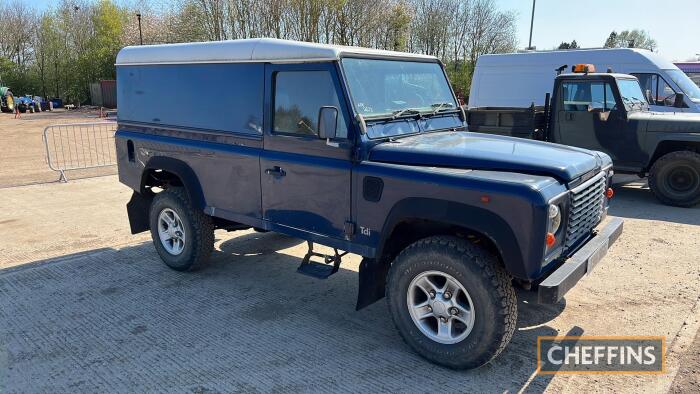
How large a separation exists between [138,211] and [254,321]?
2.43 meters

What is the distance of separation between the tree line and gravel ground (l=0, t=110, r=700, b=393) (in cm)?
2739

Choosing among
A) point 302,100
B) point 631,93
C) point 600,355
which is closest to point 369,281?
point 302,100

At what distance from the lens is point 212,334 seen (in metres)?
4.01

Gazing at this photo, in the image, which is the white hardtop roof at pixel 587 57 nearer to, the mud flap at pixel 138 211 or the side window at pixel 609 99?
the side window at pixel 609 99

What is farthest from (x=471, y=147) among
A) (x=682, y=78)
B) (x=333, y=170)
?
(x=682, y=78)

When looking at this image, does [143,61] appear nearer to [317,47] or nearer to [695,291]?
[317,47]

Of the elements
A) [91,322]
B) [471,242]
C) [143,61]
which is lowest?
[91,322]

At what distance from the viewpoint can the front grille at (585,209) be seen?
331cm

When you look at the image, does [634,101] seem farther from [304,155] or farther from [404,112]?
[304,155]

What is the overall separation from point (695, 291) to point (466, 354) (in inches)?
112

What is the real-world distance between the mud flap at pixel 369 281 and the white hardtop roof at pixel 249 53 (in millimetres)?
1560

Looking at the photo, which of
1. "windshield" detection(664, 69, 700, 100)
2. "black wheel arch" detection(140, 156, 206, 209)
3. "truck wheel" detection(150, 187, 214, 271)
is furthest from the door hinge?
"windshield" detection(664, 69, 700, 100)

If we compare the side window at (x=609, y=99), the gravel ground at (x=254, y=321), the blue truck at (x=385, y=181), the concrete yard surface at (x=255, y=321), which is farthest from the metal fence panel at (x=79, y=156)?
the side window at (x=609, y=99)

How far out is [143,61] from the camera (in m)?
5.18
